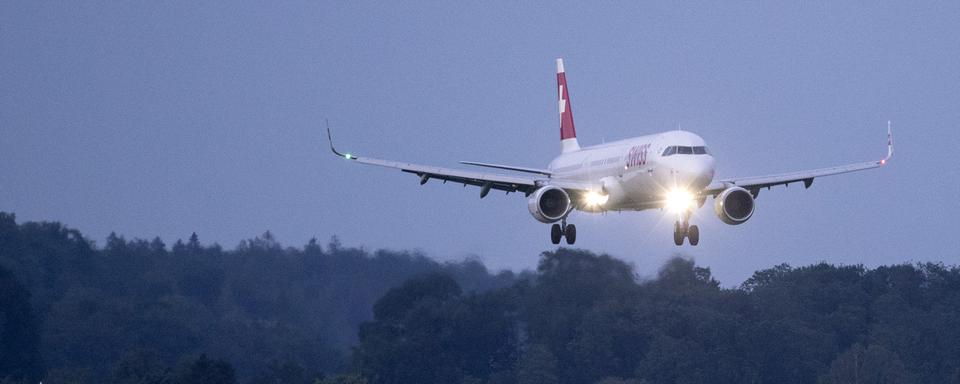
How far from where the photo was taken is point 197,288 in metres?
194

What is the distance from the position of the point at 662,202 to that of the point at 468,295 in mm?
97678

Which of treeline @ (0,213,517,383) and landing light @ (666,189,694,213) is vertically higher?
treeline @ (0,213,517,383)

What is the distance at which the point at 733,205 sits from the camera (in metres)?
85.4

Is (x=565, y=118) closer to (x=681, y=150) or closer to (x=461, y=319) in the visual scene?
(x=681, y=150)

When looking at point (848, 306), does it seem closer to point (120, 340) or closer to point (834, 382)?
point (834, 382)

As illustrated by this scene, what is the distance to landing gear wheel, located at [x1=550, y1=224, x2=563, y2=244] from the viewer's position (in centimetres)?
9138

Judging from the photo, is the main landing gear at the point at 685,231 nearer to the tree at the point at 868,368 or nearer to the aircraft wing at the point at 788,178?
the aircraft wing at the point at 788,178

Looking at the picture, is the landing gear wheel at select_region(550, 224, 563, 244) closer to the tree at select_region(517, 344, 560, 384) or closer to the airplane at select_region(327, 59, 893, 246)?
the airplane at select_region(327, 59, 893, 246)

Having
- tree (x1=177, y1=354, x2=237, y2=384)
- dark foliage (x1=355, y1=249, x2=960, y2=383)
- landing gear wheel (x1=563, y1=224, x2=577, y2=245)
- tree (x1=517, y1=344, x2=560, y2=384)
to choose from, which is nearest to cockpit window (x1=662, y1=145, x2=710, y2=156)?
landing gear wheel (x1=563, y1=224, x2=577, y2=245)

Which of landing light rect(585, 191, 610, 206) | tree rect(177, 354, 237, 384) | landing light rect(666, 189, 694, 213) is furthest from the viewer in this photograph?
tree rect(177, 354, 237, 384)

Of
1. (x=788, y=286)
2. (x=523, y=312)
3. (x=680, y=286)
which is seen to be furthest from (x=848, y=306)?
(x=523, y=312)

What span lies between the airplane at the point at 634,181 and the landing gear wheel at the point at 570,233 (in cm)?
4

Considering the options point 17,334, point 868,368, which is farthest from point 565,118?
point 17,334

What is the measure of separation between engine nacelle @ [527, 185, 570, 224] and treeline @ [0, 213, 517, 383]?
212 feet
